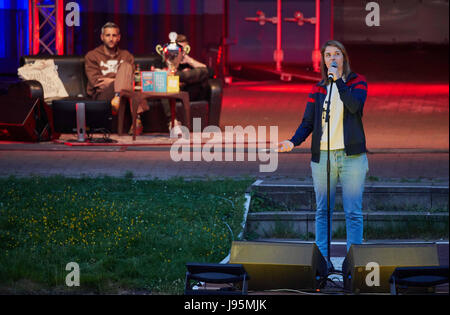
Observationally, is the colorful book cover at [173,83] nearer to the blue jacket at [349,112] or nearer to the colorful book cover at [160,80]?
the colorful book cover at [160,80]

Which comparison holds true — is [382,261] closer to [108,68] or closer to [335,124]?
[335,124]

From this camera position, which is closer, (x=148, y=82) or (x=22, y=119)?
(x=22, y=119)

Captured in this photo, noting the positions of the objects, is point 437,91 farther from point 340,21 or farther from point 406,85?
point 340,21

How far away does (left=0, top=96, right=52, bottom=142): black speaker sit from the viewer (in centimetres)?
934

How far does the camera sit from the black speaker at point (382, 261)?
167 inches

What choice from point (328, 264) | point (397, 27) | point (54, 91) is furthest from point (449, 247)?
point (397, 27)

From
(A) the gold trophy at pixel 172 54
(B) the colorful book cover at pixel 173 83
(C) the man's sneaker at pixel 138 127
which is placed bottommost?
(C) the man's sneaker at pixel 138 127

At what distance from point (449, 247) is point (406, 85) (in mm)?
10053

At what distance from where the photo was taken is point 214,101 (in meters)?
10.5

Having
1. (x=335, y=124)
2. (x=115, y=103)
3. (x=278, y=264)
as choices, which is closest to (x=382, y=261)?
(x=278, y=264)

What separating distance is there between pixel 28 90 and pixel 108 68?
1.03 meters

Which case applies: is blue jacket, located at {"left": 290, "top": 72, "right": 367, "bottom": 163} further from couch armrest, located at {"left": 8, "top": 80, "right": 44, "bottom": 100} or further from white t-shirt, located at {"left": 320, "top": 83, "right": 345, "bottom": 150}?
couch armrest, located at {"left": 8, "top": 80, "right": 44, "bottom": 100}

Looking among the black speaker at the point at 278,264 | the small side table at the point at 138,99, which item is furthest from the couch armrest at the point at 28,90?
the black speaker at the point at 278,264

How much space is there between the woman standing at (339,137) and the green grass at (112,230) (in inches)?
37.4
